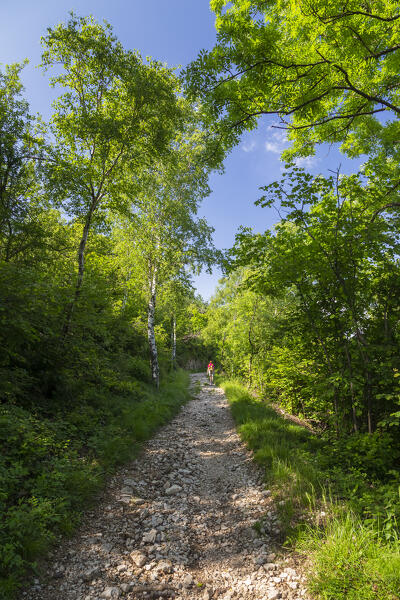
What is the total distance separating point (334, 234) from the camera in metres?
5.68

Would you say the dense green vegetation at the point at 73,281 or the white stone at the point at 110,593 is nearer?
the white stone at the point at 110,593

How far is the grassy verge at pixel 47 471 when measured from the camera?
3.05m

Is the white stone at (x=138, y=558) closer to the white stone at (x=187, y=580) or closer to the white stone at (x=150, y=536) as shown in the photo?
the white stone at (x=150, y=536)

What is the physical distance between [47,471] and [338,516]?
15.1ft

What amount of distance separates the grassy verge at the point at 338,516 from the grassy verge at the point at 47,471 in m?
3.25

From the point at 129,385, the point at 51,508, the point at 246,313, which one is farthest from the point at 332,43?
the point at 246,313

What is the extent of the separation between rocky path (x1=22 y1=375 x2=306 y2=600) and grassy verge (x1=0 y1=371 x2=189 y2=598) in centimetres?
29

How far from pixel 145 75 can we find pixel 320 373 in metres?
10.7

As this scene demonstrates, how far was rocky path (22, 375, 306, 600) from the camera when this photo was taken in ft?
9.72

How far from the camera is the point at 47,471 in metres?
4.28

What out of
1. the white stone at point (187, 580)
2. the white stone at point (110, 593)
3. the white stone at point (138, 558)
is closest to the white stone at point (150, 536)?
the white stone at point (138, 558)

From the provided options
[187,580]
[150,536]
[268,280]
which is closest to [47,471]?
[150,536]

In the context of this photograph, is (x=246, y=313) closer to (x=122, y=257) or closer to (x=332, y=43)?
(x=122, y=257)

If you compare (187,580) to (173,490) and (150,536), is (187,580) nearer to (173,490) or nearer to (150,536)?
(150,536)
